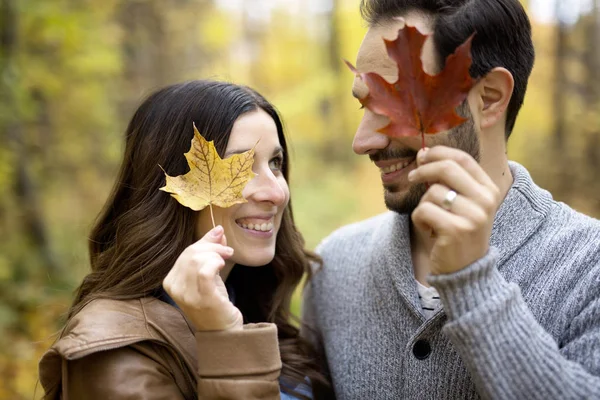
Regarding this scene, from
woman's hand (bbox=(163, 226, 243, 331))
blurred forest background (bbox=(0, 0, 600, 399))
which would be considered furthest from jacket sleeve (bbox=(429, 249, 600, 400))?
blurred forest background (bbox=(0, 0, 600, 399))

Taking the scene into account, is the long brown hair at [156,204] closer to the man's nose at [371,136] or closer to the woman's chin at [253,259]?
the woman's chin at [253,259]

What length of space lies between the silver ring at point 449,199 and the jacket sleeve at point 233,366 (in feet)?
2.27

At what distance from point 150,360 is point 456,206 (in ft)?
3.61

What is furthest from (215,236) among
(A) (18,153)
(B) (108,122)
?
(B) (108,122)

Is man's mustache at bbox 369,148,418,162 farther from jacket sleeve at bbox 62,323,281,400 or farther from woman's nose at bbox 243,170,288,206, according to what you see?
jacket sleeve at bbox 62,323,281,400

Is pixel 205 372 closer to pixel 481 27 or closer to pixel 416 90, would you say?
pixel 416 90

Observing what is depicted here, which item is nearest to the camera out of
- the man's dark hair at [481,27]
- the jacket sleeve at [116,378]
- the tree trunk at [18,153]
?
the jacket sleeve at [116,378]

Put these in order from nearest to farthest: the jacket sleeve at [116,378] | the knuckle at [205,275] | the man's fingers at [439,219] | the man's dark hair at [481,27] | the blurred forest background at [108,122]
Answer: the man's fingers at [439,219]
the knuckle at [205,275]
the jacket sleeve at [116,378]
the man's dark hair at [481,27]
the blurred forest background at [108,122]

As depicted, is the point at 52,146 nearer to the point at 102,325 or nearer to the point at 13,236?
the point at 13,236

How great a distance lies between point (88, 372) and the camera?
5.61 feet

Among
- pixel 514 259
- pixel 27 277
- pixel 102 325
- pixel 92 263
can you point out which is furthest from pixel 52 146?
pixel 514 259

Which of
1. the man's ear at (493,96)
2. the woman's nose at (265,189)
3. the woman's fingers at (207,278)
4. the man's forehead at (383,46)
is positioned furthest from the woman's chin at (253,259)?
the man's ear at (493,96)

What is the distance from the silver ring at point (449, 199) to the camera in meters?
1.47

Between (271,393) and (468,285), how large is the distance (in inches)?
27.5
